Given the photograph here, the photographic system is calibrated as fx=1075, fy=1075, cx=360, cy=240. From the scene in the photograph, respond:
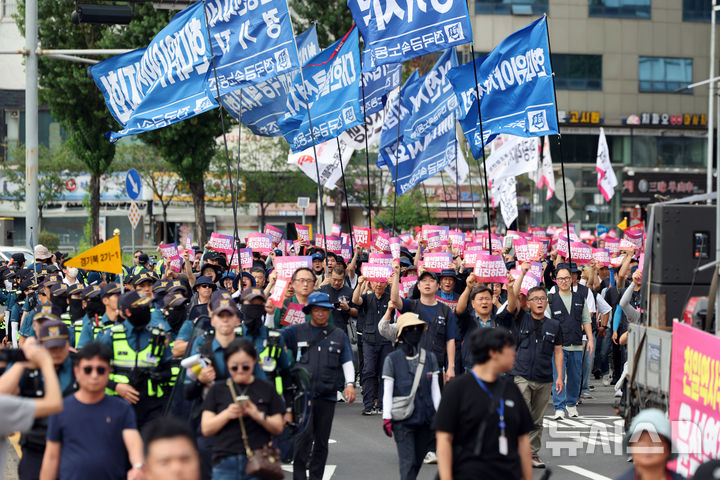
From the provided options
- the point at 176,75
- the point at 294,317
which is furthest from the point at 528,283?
the point at 176,75

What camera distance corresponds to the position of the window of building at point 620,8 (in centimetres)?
6092

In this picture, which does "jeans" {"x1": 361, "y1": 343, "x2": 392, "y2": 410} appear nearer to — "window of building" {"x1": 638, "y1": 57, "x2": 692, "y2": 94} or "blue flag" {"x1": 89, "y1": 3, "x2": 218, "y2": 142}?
"blue flag" {"x1": 89, "y1": 3, "x2": 218, "y2": 142}

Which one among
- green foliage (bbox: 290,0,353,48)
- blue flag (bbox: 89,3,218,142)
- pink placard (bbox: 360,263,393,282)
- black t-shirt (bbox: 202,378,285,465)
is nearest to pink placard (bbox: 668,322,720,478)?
black t-shirt (bbox: 202,378,285,465)

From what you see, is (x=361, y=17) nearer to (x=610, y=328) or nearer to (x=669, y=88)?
(x=610, y=328)

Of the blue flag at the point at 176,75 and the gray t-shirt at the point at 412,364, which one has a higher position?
the blue flag at the point at 176,75

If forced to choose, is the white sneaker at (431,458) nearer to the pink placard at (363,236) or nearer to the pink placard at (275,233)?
the pink placard at (363,236)

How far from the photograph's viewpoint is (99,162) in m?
32.9

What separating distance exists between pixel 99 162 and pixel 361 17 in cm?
1910

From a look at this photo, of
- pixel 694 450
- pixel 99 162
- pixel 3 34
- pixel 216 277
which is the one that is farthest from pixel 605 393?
pixel 3 34

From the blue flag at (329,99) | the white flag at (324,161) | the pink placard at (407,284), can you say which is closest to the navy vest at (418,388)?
the pink placard at (407,284)

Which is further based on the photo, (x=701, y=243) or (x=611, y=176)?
(x=611, y=176)

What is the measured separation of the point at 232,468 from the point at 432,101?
14443 millimetres

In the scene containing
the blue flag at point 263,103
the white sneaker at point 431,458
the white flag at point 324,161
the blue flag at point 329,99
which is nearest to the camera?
the white sneaker at point 431,458

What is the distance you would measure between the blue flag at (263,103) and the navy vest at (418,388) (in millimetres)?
11103
